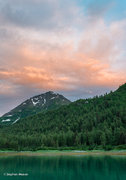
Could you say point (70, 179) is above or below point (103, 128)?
below

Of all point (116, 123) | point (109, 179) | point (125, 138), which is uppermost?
point (116, 123)

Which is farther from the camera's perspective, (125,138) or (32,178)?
(125,138)

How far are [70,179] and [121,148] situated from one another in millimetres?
94029

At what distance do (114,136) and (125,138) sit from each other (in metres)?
14.6

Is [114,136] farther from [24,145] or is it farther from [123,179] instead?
[123,179]

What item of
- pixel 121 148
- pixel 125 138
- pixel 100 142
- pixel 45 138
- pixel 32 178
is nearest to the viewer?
pixel 32 178

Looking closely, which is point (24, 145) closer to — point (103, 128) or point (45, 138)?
point (45, 138)

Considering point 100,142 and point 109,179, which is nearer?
point 109,179

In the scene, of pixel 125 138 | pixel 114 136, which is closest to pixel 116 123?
pixel 114 136

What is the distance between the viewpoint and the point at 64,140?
169500mm

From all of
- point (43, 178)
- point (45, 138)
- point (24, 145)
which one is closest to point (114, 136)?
point (45, 138)

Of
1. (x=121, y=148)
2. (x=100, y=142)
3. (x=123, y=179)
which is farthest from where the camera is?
(x=100, y=142)

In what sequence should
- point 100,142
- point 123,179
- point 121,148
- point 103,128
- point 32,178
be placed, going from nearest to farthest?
point 123,179, point 32,178, point 121,148, point 100,142, point 103,128

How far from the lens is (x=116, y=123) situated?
19700 centimetres
